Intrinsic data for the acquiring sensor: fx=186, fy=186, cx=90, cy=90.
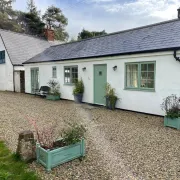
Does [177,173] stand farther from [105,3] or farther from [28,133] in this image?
[105,3]

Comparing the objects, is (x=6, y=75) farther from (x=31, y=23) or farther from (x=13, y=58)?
(x=31, y=23)

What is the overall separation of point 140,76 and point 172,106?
2197 millimetres

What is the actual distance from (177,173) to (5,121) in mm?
6007

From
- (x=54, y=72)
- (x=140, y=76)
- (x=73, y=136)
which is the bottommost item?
(x=73, y=136)

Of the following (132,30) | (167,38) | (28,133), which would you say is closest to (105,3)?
(132,30)

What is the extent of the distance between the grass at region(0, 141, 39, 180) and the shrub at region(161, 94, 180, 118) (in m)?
4.79

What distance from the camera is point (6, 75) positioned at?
17938mm

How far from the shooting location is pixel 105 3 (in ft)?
46.7

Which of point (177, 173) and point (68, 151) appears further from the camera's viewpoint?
point (68, 151)

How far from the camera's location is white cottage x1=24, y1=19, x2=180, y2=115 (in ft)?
24.4

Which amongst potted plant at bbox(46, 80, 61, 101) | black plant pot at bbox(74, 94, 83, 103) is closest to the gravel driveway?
black plant pot at bbox(74, 94, 83, 103)

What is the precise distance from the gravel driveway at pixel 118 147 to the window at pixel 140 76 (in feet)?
4.40

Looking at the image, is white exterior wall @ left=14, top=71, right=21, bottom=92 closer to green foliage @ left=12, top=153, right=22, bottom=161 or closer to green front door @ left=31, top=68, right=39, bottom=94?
green front door @ left=31, top=68, right=39, bottom=94

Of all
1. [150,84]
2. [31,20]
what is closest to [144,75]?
[150,84]
